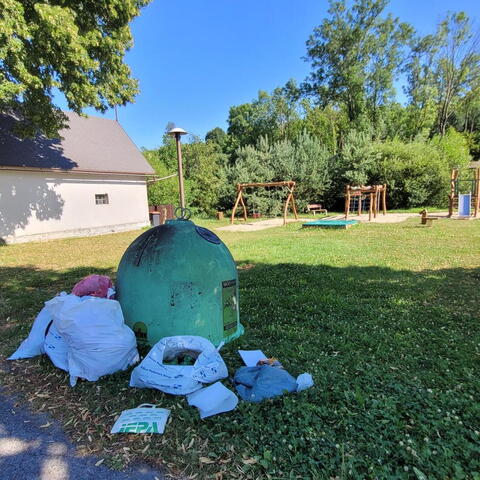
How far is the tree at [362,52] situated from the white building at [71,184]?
21724mm

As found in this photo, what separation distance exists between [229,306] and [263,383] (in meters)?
0.98

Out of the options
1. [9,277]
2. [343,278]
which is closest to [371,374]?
[343,278]

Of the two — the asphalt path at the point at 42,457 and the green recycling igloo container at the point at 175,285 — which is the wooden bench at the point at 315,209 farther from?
the asphalt path at the point at 42,457

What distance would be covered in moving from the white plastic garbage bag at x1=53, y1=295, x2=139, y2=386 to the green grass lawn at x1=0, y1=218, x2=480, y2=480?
13 centimetres

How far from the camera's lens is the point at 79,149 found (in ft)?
52.6

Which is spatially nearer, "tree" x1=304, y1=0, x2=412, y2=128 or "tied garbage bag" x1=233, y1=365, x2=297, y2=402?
"tied garbage bag" x1=233, y1=365, x2=297, y2=402

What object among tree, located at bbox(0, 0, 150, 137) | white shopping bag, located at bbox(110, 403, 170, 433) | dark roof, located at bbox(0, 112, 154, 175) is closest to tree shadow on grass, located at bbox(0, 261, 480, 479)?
white shopping bag, located at bbox(110, 403, 170, 433)

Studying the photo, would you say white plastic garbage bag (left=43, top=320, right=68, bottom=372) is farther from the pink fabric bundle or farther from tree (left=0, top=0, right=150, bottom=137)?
tree (left=0, top=0, right=150, bottom=137)

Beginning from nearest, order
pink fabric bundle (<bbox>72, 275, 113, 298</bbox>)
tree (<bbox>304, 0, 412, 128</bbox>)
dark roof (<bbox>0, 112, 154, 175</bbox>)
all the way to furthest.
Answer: pink fabric bundle (<bbox>72, 275, 113, 298</bbox>) → dark roof (<bbox>0, 112, 154, 175</bbox>) → tree (<bbox>304, 0, 412, 128</bbox>)

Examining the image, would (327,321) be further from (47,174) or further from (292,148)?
(292,148)

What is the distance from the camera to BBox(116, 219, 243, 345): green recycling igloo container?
10.4ft

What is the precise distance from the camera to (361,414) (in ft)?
7.88

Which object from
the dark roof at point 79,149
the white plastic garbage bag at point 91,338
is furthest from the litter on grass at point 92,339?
the dark roof at point 79,149

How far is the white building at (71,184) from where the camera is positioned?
42.6ft
